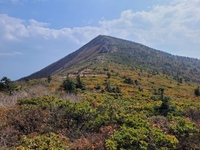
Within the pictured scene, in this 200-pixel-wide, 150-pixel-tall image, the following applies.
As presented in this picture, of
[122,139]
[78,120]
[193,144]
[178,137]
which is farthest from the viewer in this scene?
[78,120]

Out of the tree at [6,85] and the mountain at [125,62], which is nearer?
the tree at [6,85]

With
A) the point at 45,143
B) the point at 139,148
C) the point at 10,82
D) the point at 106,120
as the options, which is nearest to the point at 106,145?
the point at 139,148

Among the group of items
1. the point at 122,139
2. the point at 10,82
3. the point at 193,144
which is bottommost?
the point at 193,144

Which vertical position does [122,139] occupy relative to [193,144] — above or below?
above

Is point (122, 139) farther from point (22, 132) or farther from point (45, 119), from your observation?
point (22, 132)

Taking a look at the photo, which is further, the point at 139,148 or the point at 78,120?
the point at 78,120

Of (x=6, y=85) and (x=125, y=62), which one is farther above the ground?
(x=125, y=62)

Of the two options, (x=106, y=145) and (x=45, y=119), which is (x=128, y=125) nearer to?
(x=106, y=145)

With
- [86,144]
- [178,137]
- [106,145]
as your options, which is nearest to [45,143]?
[86,144]

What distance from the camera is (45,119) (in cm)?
1116

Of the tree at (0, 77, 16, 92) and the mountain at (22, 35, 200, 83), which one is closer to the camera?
the tree at (0, 77, 16, 92)

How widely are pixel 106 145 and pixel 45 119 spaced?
4906 millimetres

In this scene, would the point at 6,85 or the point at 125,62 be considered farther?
the point at 125,62

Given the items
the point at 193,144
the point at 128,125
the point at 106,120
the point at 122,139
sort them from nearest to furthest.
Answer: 1. the point at 122,139
2. the point at 193,144
3. the point at 128,125
4. the point at 106,120
